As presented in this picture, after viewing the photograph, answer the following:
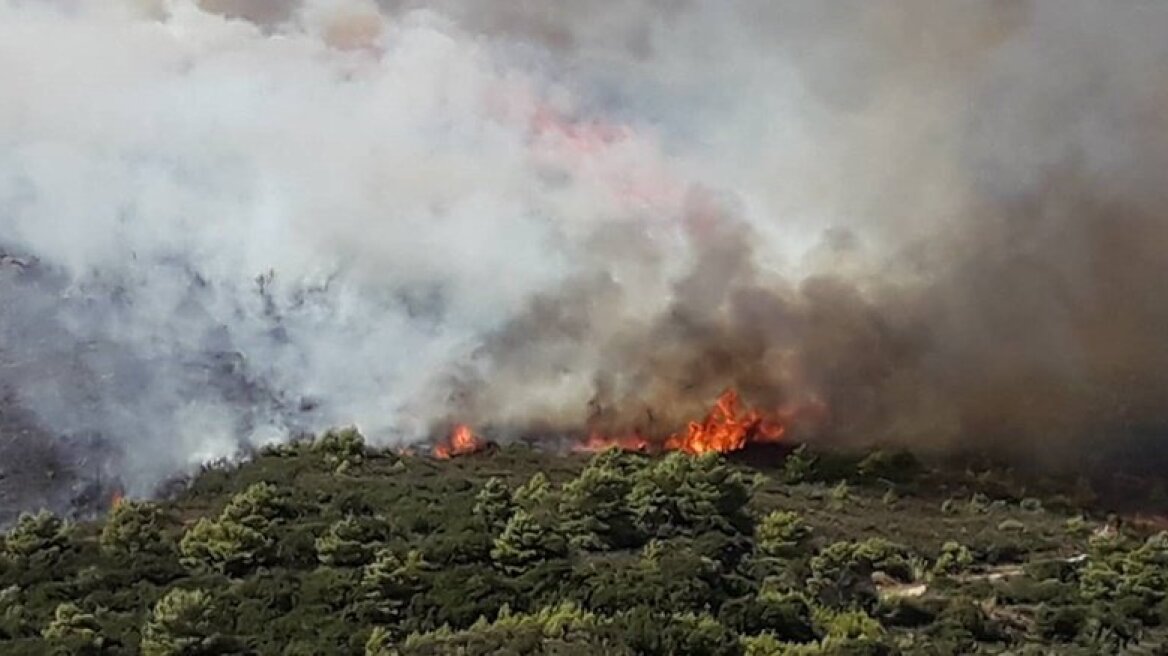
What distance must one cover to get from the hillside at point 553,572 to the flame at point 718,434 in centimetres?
896

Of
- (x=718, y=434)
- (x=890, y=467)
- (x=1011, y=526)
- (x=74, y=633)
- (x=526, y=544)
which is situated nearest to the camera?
(x=74, y=633)

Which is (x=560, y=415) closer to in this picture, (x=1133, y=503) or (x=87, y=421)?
(x=87, y=421)

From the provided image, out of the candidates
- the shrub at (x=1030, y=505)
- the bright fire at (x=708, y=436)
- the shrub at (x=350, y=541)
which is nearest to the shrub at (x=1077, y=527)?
the shrub at (x=1030, y=505)

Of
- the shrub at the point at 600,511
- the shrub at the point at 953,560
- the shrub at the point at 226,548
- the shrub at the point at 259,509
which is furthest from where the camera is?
the shrub at the point at 953,560

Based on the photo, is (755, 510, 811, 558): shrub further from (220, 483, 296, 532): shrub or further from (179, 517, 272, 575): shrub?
(179, 517, 272, 575): shrub

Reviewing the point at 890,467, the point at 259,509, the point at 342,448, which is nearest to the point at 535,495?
the point at 259,509

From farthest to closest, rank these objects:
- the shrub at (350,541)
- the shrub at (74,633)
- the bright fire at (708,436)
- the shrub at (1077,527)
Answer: the bright fire at (708,436) < the shrub at (1077,527) < the shrub at (350,541) < the shrub at (74,633)

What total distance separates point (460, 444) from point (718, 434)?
487 inches

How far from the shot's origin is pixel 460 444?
73.6 m

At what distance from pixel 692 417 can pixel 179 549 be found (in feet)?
100

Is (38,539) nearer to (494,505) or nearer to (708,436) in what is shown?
(494,505)

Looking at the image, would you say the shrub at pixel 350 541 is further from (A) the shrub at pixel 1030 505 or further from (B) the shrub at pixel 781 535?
(A) the shrub at pixel 1030 505

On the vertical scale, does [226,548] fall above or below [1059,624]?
above

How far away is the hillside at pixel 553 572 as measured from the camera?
149 feet
